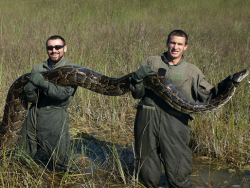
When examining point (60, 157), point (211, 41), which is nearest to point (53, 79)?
point (60, 157)

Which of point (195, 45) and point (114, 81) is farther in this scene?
point (195, 45)

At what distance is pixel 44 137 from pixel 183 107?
2.10 meters

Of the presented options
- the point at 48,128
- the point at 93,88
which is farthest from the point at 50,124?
the point at 93,88

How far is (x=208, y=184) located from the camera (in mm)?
4637

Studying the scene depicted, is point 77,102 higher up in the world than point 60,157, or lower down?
higher up

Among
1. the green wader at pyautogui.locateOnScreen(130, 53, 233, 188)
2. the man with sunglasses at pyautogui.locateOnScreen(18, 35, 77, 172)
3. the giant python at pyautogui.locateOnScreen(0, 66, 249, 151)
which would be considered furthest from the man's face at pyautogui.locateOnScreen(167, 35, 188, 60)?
the man with sunglasses at pyautogui.locateOnScreen(18, 35, 77, 172)

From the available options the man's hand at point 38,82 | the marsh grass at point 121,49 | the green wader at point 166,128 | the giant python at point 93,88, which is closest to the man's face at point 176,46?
the green wader at point 166,128

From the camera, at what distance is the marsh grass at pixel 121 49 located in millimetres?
5434

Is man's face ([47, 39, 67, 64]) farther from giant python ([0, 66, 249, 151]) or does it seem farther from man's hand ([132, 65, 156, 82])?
man's hand ([132, 65, 156, 82])

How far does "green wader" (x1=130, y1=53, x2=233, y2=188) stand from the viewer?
3.95 m

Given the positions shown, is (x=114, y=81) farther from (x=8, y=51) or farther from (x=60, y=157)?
(x=8, y=51)

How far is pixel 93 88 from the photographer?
16.5 feet

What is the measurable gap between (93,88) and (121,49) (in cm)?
335

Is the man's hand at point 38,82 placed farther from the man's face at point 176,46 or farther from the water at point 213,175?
the man's face at point 176,46
